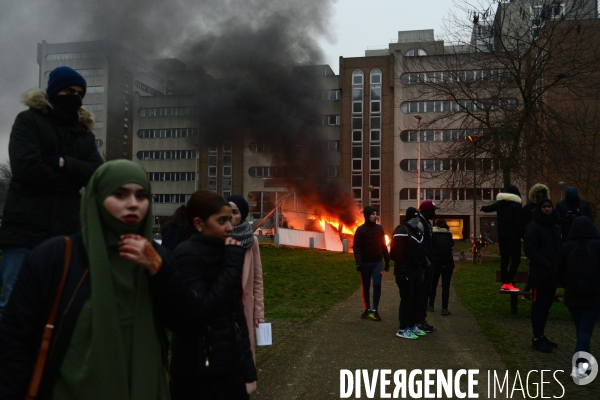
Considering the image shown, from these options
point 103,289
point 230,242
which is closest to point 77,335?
point 103,289

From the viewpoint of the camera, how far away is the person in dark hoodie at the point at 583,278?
597cm

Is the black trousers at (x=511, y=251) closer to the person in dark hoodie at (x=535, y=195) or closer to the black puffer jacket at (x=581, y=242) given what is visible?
the person in dark hoodie at (x=535, y=195)

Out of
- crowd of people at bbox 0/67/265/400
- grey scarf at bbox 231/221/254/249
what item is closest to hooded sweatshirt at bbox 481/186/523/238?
grey scarf at bbox 231/221/254/249

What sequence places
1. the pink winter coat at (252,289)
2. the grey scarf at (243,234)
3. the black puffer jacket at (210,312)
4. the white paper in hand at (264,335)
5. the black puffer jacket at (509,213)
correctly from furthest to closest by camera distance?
1. the black puffer jacket at (509,213)
2. the grey scarf at (243,234)
3. the pink winter coat at (252,289)
4. the white paper in hand at (264,335)
5. the black puffer jacket at (210,312)

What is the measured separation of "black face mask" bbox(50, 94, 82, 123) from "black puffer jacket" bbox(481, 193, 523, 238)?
8030 mm

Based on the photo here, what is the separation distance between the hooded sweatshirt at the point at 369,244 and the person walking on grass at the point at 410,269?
4.24ft

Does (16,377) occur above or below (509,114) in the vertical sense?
below

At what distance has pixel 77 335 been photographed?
6.93 feet

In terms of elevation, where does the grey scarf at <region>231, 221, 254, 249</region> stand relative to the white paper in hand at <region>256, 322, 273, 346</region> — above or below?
above

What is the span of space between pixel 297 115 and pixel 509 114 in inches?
616

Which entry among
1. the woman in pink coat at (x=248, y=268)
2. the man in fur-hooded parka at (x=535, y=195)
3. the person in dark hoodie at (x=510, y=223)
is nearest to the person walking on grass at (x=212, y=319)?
the woman in pink coat at (x=248, y=268)

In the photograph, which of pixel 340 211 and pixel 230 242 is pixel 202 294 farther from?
Answer: pixel 340 211

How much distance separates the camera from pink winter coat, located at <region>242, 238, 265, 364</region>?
4539 millimetres

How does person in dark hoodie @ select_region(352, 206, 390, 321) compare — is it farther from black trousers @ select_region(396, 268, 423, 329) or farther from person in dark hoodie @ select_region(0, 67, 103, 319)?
person in dark hoodie @ select_region(0, 67, 103, 319)
